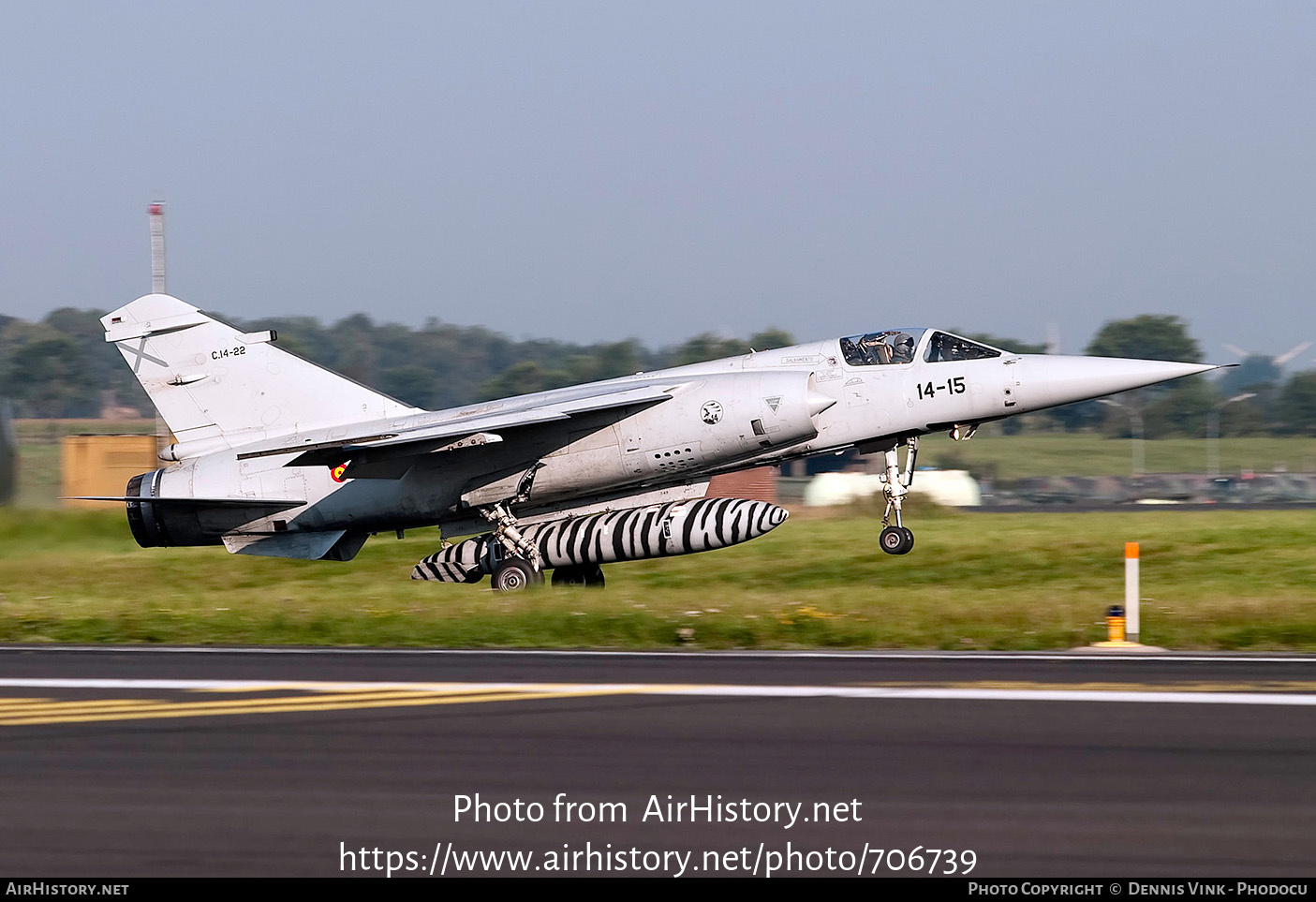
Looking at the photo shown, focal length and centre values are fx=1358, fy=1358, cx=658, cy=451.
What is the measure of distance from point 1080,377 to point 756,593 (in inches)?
181

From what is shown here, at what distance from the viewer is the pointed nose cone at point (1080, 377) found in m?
15.9

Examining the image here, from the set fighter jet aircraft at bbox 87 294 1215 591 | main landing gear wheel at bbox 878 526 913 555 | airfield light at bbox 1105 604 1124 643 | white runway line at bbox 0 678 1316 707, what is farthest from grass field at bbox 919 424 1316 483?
white runway line at bbox 0 678 1316 707

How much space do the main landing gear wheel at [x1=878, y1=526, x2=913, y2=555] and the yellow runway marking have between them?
Result: 7.81 metres

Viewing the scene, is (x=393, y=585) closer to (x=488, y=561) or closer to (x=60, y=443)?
(x=488, y=561)

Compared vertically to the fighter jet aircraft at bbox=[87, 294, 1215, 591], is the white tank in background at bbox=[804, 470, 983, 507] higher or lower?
lower

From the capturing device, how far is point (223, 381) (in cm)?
1783

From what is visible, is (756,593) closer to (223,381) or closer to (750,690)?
(750,690)

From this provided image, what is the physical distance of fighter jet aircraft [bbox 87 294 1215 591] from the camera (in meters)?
16.2

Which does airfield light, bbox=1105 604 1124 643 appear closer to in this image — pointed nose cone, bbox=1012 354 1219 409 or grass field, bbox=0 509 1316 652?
grass field, bbox=0 509 1316 652

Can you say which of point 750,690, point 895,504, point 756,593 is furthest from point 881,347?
point 750,690

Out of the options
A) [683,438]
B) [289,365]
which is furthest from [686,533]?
[289,365]

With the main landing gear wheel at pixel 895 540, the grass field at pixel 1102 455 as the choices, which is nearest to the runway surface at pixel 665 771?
the main landing gear wheel at pixel 895 540

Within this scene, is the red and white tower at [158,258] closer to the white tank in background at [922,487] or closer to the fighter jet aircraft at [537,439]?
the fighter jet aircraft at [537,439]
